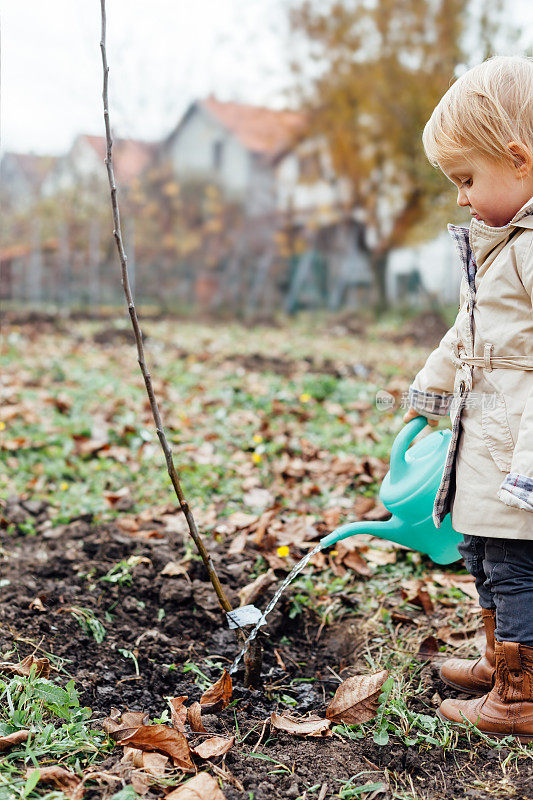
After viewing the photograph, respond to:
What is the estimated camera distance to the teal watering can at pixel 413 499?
5.82 feet

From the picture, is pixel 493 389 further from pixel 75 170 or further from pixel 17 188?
pixel 17 188

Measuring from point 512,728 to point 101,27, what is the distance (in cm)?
180

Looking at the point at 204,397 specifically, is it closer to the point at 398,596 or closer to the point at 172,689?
the point at 398,596

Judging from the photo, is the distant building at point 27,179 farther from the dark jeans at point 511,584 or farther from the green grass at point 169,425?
the dark jeans at point 511,584

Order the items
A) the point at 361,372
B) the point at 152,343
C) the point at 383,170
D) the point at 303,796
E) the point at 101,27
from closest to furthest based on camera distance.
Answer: the point at 303,796 → the point at 101,27 → the point at 361,372 → the point at 152,343 → the point at 383,170

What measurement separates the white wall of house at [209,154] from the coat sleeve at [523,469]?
14744 millimetres

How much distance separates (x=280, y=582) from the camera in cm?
230

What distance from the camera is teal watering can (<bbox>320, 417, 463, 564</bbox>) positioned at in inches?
69.8

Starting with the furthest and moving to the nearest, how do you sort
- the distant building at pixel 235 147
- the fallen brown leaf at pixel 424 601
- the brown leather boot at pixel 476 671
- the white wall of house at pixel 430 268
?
1. the distant building at pixel 235 147
2. the white wall of house at pixel 430 268
3. the fallen brown leaf at pixel 424 601
4. the brown leather boot at pixel 476 671

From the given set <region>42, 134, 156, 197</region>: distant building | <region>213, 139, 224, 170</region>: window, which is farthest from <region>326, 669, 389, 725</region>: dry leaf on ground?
<region>213, 139, 224, 170</region>: window

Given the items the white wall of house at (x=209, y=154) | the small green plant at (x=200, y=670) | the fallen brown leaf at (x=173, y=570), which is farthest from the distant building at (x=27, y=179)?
the small green plant at (x=200, y=670)

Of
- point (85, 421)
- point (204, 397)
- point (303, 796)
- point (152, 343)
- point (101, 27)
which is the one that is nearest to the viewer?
point (303, 796)

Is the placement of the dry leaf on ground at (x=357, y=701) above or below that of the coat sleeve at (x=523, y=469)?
below

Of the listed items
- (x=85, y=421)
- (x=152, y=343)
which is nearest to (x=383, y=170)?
(x=152, y=343)
